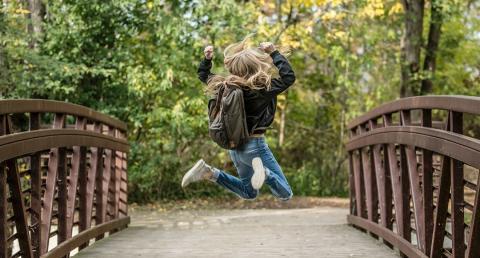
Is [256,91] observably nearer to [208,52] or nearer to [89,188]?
[208,52]

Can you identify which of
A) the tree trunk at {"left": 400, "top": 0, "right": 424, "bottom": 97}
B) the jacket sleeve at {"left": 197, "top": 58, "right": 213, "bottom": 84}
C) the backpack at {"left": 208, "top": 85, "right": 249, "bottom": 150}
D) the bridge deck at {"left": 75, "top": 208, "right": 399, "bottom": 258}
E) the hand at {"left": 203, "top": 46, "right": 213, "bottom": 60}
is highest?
the tree trunk at {"left": 400, "top": 0, "right": 424, "bottom": 97}

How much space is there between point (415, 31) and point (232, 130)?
11.5 meters

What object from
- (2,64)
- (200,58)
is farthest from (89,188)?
(200,58)

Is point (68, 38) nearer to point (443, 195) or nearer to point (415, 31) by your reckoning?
point (415, 31)

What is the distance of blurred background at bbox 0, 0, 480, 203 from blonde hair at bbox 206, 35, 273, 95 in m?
5.53

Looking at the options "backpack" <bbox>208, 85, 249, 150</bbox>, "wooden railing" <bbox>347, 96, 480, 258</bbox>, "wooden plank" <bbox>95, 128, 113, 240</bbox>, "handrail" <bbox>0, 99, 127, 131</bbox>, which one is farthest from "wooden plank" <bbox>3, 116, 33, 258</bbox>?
"wooden plank" <bbox>95, 128, 113, 240</bbox>

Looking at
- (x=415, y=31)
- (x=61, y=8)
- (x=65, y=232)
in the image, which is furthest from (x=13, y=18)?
(x=415, y=31)

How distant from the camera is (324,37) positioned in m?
16.5

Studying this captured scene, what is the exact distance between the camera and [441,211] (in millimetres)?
4969

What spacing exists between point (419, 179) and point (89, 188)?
315 centimetres

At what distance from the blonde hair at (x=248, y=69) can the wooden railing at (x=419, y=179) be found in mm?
1076

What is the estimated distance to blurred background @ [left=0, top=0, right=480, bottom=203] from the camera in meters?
13.5

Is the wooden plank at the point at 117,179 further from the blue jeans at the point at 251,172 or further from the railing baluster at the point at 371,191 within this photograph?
the railing baluster at the point at 371,191

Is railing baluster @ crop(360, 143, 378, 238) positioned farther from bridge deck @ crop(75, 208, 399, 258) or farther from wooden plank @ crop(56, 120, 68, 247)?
wooden plank @ crop(56, 120, 68, 247)
